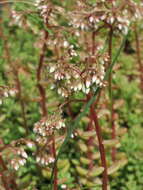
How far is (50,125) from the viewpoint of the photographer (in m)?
2.23

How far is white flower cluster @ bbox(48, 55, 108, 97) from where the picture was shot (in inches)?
83.4

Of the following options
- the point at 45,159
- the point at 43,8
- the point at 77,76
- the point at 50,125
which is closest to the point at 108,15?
the point at 43,8

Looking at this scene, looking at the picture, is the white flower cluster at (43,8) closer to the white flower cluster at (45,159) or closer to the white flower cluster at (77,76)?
the white flower cluster at (77,76)

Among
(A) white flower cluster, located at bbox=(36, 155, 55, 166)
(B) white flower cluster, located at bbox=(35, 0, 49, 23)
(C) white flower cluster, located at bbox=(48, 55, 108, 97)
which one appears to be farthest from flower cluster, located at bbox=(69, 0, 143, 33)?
(A) white flower cluster, located at bbox=(36, 155, 55, 166)

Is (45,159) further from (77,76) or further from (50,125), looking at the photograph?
(77,76)

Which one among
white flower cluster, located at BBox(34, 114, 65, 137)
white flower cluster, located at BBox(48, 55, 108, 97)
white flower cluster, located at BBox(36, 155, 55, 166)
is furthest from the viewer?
white flower cluster, located at BBox(36, 155, 55, 166)

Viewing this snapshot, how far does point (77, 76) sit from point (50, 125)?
327mm

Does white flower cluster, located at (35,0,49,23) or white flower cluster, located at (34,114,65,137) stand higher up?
white flower cluster, located at (35,0,49,23)

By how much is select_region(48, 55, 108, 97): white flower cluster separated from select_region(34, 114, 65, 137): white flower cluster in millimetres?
147

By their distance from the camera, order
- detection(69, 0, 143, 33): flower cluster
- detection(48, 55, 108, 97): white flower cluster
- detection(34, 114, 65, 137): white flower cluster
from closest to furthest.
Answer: detection(48, 55, 108, 97): white flower cluster → detection(34, 114, 65, 137): white flower cluster → detection(69, 0, 143, 33): flower cluster

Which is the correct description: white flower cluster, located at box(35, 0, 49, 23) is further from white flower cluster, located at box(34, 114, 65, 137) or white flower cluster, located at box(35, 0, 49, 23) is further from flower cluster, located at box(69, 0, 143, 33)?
white flower cluster, located at box(34, 114, 65, 137)

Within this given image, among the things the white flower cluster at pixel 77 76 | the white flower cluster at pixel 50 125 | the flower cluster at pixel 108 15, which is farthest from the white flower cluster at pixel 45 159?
the flower cluster at pixel 108 15

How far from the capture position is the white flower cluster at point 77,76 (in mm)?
2117

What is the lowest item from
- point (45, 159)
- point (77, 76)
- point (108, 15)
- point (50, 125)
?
point (45, 159)
